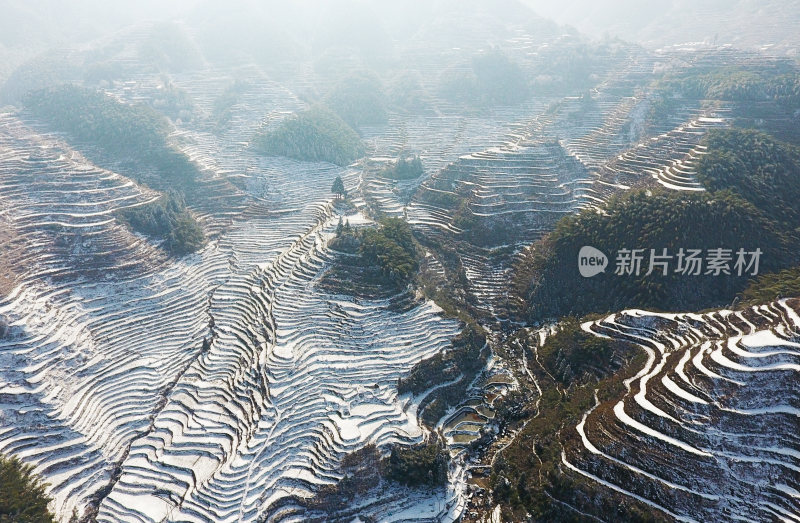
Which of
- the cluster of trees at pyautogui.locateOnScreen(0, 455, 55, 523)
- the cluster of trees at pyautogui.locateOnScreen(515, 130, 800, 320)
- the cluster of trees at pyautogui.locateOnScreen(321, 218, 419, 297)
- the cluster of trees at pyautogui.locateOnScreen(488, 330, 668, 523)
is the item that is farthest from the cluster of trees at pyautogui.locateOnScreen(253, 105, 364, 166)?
the cluster of trees at pyautogui.locateOnScreen(0, 455, 55, 523)

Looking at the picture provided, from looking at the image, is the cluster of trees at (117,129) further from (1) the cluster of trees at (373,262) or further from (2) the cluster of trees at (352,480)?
(2) the cluster of trees at (352,480)

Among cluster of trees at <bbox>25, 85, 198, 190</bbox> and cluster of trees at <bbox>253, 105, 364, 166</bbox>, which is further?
cluster of trees at <bbox>253, 105, 364, 166</bbox>

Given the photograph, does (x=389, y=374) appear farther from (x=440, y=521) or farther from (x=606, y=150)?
(x=606, y=150)

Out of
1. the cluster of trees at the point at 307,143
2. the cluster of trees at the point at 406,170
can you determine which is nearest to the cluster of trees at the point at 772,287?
the cluster of trees at the point at 406,170

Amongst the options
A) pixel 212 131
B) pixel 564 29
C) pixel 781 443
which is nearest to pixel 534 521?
pixel 781 443

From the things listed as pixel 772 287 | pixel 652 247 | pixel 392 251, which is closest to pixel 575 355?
pixel 652 247

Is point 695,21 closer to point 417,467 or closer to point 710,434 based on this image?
point 710,434
